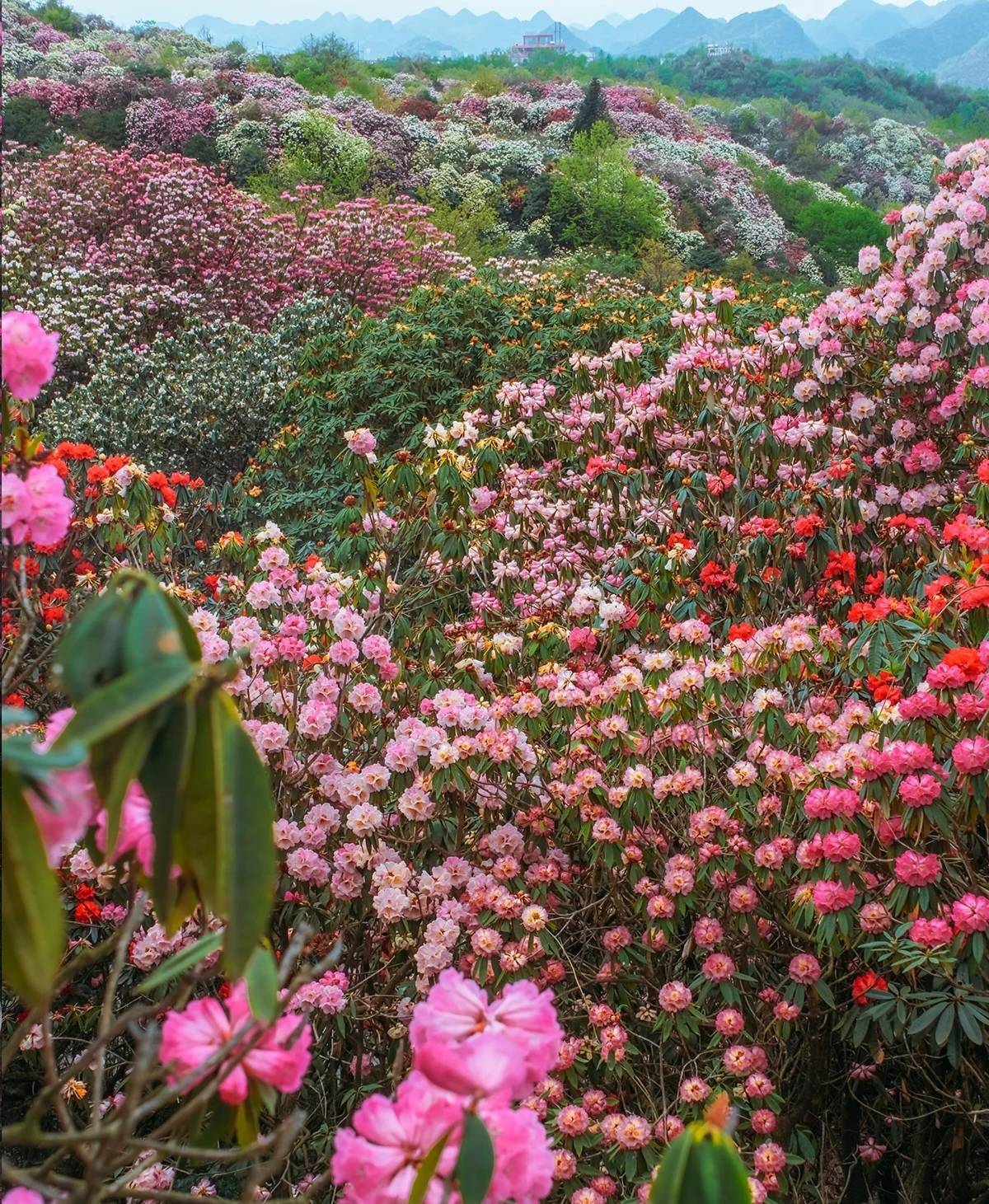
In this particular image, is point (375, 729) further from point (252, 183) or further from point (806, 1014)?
point (252, 183)

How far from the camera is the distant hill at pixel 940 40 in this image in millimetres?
95312

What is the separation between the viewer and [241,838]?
0.59 m

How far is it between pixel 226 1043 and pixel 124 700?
0.33 meters

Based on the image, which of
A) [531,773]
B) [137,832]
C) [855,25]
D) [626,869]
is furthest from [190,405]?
[855,25]

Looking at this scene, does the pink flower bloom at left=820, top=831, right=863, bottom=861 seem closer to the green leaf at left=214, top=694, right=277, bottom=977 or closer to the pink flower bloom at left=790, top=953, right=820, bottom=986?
the pink flower bloom at left=790, top=953, right=820, bottom=986

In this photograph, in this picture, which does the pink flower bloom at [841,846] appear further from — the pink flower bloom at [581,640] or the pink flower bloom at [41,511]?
the pink flower bloom at [41,511]

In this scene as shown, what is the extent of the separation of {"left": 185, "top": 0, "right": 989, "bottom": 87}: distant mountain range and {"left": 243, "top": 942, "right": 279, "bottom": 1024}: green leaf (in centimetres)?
7211

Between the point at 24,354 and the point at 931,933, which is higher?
the point at 24,354

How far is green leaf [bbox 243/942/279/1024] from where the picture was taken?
2.32 feet

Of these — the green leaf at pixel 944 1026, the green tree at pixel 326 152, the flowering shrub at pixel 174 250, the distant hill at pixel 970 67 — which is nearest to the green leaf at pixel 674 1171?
the green leaf at pixel 944 1026

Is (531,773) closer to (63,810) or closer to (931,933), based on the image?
(931,933)

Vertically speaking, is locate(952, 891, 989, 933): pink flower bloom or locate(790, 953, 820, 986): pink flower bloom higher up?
locate(952, 891, 989, 933): pink flower bloom

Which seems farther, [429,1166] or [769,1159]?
[769,1159]

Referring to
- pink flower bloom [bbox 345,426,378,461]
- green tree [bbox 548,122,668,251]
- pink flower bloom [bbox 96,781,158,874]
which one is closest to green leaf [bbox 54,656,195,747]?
pink flower bloom [bbox 96,781,158,874]
